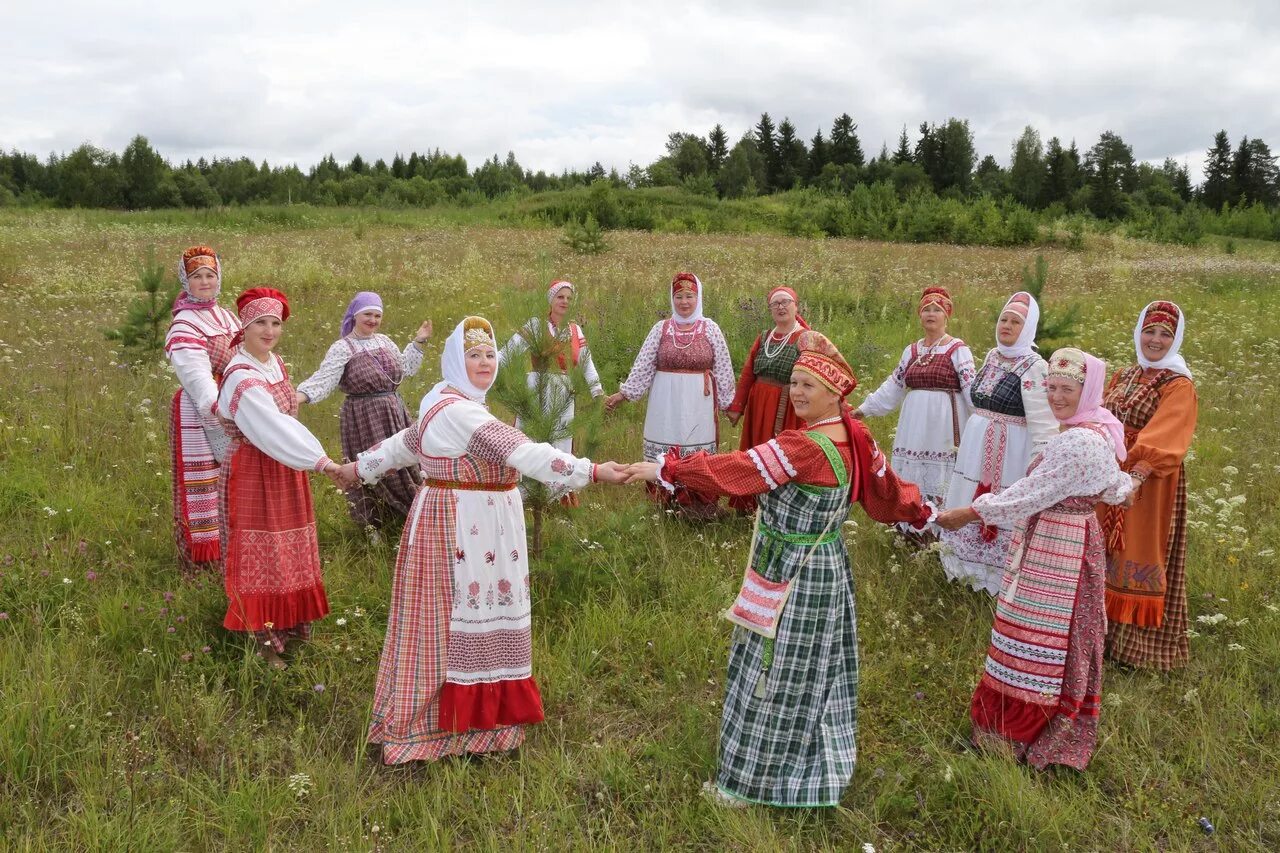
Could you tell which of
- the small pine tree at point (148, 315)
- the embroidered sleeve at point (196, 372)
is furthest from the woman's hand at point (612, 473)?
the small pine tree at point (148, 315)

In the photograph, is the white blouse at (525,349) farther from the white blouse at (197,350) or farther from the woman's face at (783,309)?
the white blouse at (197,350)

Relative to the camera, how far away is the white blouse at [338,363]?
5.62m

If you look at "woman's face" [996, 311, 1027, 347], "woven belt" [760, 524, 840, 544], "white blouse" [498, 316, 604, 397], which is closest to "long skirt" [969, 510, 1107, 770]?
"woven belt" [760, 524, 840, 544]

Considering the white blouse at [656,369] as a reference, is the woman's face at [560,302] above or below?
above

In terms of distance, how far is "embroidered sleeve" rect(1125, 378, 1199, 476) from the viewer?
14.1 feet

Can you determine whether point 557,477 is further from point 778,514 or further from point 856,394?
point 856,394

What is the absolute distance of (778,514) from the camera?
3352mm

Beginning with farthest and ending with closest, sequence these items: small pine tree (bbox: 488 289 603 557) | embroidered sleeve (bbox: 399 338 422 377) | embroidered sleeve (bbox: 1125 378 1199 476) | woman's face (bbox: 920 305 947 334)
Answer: embroidered sleeve (bbox: 399 338 422 377)
woman's face (bbox: 920 305 947 334)
small pine tree (bbox: 488 289 603 557)
embroidered sleeve (bbox: 1125 378 1199 476)

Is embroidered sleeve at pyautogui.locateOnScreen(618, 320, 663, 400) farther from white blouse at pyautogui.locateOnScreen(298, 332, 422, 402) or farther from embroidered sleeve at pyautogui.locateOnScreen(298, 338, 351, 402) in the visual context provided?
embroidered sleeve at pyautogui.locateOnScreen(298, 338, 351, 402)

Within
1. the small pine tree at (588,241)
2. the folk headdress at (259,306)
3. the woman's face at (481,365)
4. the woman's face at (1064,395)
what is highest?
the small pine tree at (588,241)

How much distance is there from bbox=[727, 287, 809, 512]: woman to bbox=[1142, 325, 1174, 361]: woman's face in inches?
90.2

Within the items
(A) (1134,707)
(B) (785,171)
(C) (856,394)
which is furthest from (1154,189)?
(A) (1134,707)

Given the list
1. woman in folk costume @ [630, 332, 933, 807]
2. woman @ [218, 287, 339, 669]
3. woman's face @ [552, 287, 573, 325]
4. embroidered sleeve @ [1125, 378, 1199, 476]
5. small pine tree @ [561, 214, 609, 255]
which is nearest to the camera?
woman in folk costume @ [630, 332, 933, 807]

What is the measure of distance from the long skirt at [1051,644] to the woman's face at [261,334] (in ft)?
11.9
